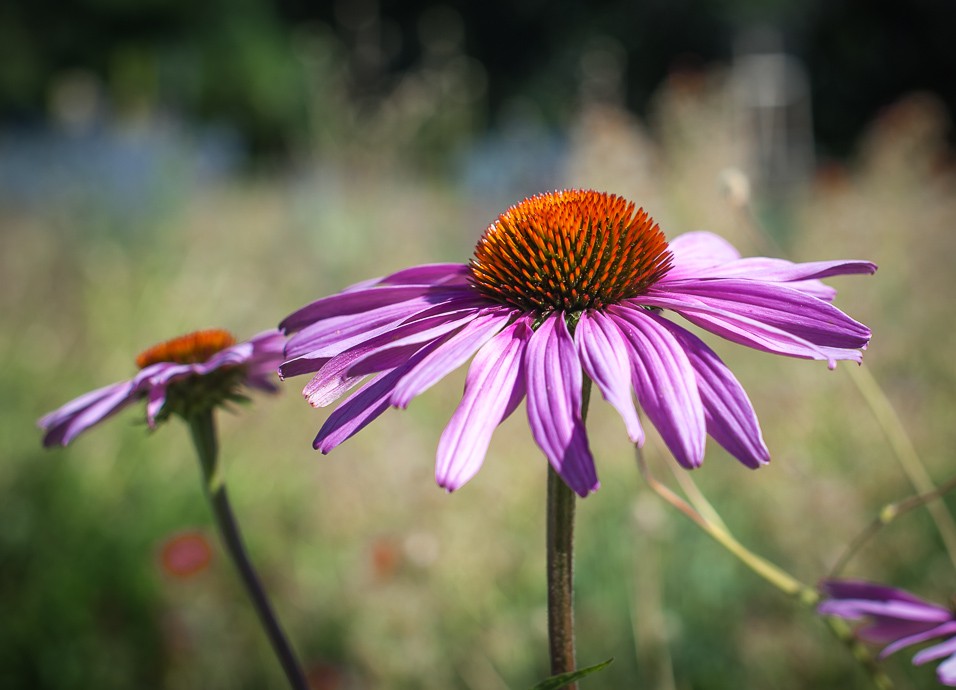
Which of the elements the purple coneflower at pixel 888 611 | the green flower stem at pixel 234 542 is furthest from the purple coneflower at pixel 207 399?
the purple coneflower at pixel 888 611

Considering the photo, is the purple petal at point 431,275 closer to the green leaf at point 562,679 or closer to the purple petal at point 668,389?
the purple petal at point 668,389

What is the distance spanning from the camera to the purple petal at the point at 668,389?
1.78 ft

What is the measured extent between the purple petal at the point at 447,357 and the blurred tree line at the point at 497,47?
9.62 m

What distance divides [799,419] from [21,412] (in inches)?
89.8

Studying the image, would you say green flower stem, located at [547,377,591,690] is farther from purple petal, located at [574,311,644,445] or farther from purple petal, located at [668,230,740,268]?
purple petal, located at [668,230,740,268]

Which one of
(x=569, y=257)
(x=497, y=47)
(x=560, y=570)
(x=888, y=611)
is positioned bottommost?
(x=888, y=611)

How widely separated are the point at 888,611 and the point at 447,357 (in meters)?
0.50

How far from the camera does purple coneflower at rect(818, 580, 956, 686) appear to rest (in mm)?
780

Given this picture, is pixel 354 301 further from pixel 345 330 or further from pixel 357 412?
pixel 357 412

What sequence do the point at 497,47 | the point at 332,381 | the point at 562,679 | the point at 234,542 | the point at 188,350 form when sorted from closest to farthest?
the point at 562,679
the point at 332,381
the point at 234,542
the point at 188,350
the point at 497,47

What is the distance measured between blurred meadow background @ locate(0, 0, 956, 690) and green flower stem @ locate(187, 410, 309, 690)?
9 centimetres

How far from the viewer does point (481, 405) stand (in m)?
0.58

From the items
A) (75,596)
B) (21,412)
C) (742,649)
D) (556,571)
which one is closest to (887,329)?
(742,649)

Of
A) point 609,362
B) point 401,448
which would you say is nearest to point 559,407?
point 609,362
